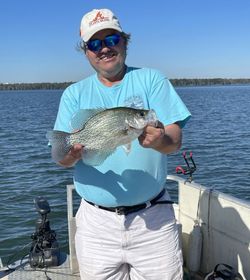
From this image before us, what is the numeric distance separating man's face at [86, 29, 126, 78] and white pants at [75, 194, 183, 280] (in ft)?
3.40

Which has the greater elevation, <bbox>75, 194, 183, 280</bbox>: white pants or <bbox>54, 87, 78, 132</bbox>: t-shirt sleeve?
<bbox>54, 87, 78, 132</bbox>: t-shirt sleeve

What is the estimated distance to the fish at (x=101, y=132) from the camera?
9.53ft

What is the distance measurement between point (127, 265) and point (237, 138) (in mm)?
21202

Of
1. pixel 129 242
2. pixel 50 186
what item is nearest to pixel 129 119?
pixel 129 242

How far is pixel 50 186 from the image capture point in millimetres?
13875

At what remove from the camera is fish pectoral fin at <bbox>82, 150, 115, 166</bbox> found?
3.12m

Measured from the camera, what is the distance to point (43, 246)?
224 inches

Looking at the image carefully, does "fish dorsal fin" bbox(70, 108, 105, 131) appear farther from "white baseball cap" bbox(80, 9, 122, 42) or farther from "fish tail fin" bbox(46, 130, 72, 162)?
"white baseball cap" bbox(80, 9, 122, 42)

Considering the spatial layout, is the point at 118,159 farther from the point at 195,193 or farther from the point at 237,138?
the point at 237,138

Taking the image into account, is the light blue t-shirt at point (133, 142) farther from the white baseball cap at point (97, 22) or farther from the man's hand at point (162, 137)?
the white baseball cap at point (97, 22)

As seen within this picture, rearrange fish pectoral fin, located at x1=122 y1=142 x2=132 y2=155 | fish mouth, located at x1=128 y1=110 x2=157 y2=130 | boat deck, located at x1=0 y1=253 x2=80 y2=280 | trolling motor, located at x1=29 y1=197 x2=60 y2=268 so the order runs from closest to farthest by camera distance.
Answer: fish mouth, located at x1=128 y1=110 x2=157 y2=130, fish pectoral fin, located at x1=122 y1=142 x2=132 y2=155, boat deck, located at x1=0 y1=253 x2=80 y2=280, trolling motor, located at x1=29 y1=197 x2=60 y2=268

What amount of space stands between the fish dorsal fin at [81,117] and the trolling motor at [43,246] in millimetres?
2727

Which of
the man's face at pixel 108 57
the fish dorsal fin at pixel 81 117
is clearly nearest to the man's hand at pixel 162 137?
the fish dorsal fin at pixel 81 117

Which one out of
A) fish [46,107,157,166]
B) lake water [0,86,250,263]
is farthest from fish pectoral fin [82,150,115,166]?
lake water [0,86,250,263]
